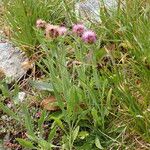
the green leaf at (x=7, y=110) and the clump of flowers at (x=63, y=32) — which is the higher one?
the clump of flowers at (x=63, y=32)

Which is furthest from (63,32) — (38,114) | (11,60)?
(11,60)

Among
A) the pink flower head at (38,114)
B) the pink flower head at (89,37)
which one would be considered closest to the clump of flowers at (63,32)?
the pink flower head at (89,37)

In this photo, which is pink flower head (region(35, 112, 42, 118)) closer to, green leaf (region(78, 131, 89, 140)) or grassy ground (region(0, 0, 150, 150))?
grassy ground (region(0, 0, 150, 150))

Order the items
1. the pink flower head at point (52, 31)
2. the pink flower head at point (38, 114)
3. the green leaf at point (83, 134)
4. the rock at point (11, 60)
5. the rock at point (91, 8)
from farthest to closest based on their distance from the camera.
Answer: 1. the rock at point (91, 8)
2. the rock at point (11, 60)
3. the pink flower head at point (38, 114)
4. the green leaf at point (83, 134)
5. the pink flower head at point (52, 31)

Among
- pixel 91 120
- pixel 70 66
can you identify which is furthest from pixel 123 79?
pixel 70 66

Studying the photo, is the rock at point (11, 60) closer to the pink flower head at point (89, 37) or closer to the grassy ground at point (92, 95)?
the grassy ground at point (92, 95)

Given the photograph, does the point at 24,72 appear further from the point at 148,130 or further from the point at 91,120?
the point at 148,130
